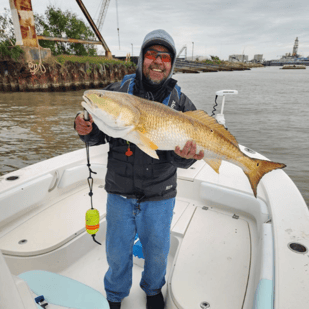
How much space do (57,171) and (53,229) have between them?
37.8 inches

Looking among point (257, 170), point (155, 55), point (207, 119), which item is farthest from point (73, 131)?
point (257, 170)

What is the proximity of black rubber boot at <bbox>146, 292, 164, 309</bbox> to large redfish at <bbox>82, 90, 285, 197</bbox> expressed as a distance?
146 cm

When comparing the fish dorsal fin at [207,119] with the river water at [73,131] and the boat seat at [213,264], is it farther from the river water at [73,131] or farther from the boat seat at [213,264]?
the river water at [73,131]

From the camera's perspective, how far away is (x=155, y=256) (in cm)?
228

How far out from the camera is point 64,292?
5.23 ft

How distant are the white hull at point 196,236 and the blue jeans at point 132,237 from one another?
28cm

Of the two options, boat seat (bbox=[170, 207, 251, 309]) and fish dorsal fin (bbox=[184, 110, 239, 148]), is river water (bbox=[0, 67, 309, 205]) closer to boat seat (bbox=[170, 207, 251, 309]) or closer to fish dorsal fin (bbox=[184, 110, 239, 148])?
boat seat (bbox=[170, 207, 251, 309])

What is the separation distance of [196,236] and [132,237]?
120 cm

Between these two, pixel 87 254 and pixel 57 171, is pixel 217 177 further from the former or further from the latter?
pixel 57 171

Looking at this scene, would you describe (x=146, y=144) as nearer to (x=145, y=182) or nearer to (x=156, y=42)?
(x=145, y=182)

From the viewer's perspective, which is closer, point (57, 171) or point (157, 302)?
point (157, 302)

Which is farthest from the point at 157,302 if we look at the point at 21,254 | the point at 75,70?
the point at 75,70

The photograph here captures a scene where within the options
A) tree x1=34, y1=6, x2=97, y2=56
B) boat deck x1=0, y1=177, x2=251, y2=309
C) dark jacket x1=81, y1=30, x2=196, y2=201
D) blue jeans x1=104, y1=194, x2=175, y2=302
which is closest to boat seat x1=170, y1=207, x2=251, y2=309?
boat deck x1=0, y1=177, x2=251, y2=309

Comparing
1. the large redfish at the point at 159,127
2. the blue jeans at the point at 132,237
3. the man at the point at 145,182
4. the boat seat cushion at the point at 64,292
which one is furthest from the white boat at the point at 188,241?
the large redfish at the point at 159,127
